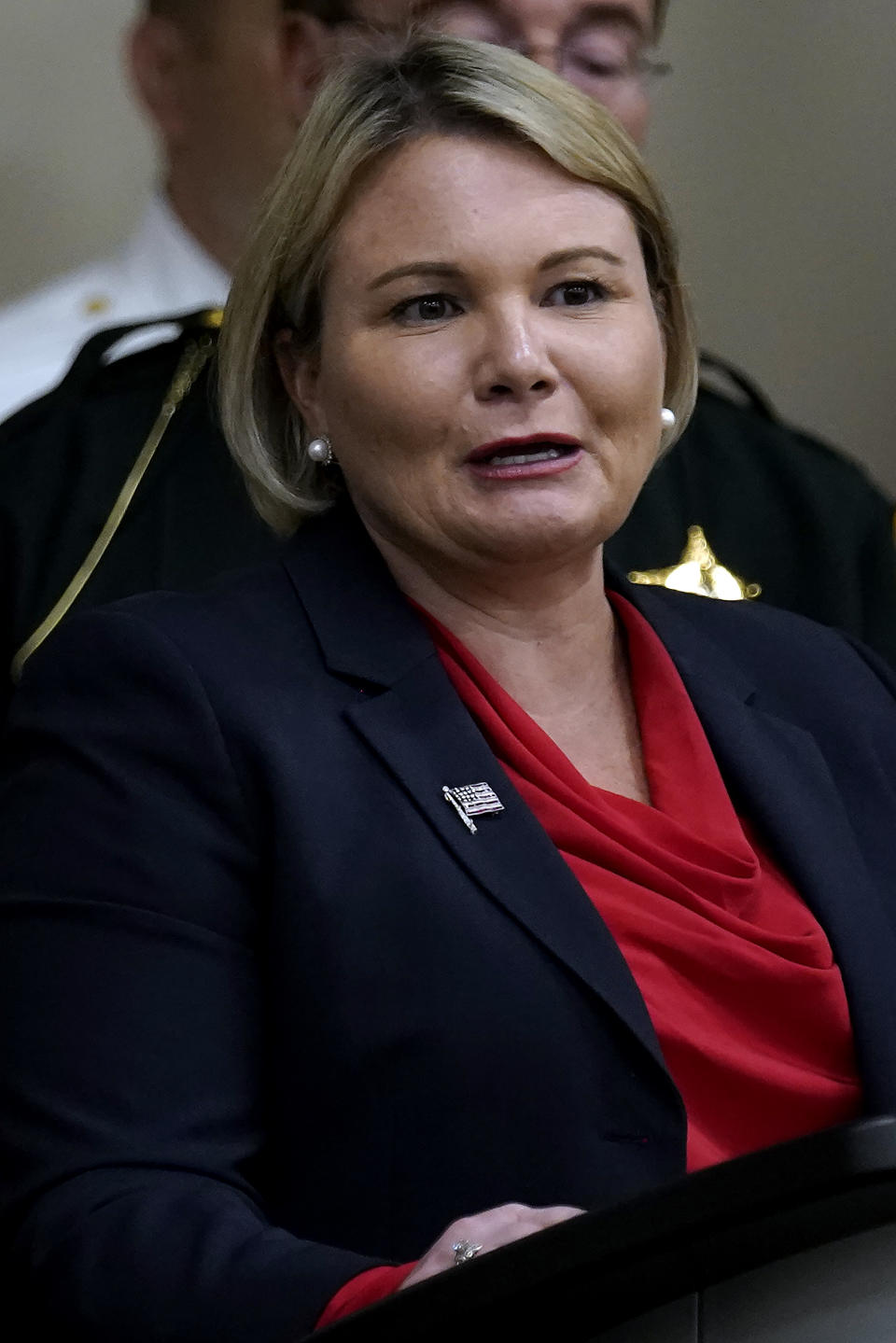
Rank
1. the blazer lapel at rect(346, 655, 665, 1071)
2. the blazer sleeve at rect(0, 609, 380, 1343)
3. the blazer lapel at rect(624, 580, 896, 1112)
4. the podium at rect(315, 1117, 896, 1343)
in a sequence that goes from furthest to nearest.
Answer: the blazer lapel at rect(624, 580, 896, 1112) → the blazer lapel at rect(346, 655, 665, 1071) → the blazer sleeve at rect(0, 609, 380, 1343) → the podium at rect(315, 1117, 896, 1343)

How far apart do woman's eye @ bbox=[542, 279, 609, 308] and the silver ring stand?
2.20ft

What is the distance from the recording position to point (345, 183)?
1.41 meters

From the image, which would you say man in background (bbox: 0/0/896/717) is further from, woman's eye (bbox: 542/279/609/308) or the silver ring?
the silver ring

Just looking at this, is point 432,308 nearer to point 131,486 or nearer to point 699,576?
point 131,486

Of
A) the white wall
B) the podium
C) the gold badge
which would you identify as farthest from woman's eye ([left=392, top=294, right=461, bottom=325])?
the white wall

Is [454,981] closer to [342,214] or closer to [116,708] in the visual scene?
[116,708]

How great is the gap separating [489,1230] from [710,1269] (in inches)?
6.9

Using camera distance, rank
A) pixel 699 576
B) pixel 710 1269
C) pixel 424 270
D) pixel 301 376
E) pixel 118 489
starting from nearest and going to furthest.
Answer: pixel 710 1269
pixel 424 270
pixel 301 376
pixel 118 489
pixel 699 576

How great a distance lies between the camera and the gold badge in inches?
77.9

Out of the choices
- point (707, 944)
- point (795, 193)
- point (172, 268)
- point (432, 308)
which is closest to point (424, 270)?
point (432, 308)

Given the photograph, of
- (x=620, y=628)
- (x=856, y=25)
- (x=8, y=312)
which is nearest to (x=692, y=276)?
(x=856, y=25)

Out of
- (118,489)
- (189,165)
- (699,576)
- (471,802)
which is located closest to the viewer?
(471,802)

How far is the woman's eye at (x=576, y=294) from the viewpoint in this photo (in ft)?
4.61

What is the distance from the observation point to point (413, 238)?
138 centimetres
